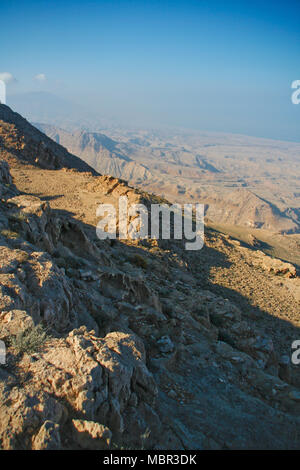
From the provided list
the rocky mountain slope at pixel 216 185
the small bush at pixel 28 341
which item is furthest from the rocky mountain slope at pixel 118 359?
the rocky mountain slope at pixel 216 185

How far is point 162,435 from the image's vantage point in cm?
340

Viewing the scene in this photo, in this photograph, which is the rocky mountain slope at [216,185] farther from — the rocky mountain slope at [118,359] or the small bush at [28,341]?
the small bush at [28,341]

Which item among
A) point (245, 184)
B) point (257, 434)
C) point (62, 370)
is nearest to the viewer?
point (62, 370)

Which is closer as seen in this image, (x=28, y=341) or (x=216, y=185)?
(x=28, y=341)

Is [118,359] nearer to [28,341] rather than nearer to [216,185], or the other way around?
[28,341]

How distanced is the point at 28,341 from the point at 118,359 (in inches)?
43.6

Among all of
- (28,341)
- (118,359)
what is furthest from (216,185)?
(28,341)

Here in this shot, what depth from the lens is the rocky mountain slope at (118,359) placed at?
297 centimetres

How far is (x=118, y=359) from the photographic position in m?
3.55

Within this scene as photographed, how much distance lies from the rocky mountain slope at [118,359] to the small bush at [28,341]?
14 millimetres

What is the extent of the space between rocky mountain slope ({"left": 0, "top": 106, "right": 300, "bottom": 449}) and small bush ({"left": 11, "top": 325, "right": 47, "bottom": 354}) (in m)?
0.01

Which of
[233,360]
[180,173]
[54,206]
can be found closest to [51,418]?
[233,360]

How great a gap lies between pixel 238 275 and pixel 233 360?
9856 millimetres
